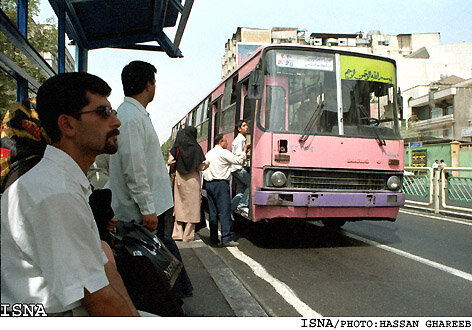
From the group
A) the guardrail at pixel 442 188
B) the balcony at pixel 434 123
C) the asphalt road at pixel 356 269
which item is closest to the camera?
the asphalt road at pixel 356 269

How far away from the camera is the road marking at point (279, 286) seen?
336 centimetres

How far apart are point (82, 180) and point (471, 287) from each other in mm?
4122

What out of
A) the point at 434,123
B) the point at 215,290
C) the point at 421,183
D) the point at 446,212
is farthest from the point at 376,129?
the point at 434,123

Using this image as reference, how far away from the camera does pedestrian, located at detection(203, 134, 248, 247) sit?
614cm

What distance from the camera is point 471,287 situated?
4035mm

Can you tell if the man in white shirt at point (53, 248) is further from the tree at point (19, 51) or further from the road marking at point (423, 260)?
the road marking at point (423, 260)

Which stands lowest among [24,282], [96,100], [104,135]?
[24,282]

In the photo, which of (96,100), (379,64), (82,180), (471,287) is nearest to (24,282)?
(82,180)

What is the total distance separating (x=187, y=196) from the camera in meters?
6.26

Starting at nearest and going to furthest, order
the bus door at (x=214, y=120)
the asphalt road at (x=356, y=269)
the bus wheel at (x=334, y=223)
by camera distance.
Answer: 1. the asphalt road at (x=356, y=269)
2. the bus wheel at (x=334, y=223)
3. the bus door at (x=214, y=120)

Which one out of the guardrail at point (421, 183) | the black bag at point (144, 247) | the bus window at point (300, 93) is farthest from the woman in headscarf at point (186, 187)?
the guardrail at point (421, 183)

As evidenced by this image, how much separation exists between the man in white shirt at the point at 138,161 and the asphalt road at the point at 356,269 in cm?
139

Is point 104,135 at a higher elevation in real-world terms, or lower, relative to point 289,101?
lower
